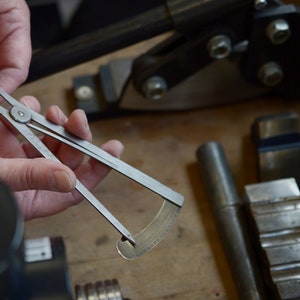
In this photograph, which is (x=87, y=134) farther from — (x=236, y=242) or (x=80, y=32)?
(x=80, y=32)

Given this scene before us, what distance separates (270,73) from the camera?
2.51ft

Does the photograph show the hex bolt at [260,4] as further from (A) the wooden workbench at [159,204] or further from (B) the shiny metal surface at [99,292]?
(B) the shiny metal surface at [99,292]

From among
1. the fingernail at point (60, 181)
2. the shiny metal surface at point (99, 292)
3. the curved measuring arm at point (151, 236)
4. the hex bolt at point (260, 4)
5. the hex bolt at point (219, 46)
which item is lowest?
the shiny metal surface at point (99, 292)

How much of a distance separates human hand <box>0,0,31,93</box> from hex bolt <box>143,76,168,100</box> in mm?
155

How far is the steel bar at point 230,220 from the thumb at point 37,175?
215 mm

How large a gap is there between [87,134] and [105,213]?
0.29 feet

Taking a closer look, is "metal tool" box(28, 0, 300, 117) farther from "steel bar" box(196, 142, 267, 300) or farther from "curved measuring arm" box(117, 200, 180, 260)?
"curved measuring arm" box(117, 200, 180, 260)

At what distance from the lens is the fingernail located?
1.69 feet

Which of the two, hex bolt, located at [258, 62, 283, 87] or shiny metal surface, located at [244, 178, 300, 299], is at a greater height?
hex bolt, located at [258, 62, 283, 87]

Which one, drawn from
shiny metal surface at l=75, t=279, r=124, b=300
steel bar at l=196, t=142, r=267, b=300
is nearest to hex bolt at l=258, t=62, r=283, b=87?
steel bar at l=196, t=142, r=267, b=300

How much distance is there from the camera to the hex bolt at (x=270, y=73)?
767 mm

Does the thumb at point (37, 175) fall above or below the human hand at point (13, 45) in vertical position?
below

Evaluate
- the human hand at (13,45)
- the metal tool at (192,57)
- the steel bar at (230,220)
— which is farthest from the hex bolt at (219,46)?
the human hand at (13,45)

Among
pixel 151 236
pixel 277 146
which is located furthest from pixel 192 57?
pixel 151 236
